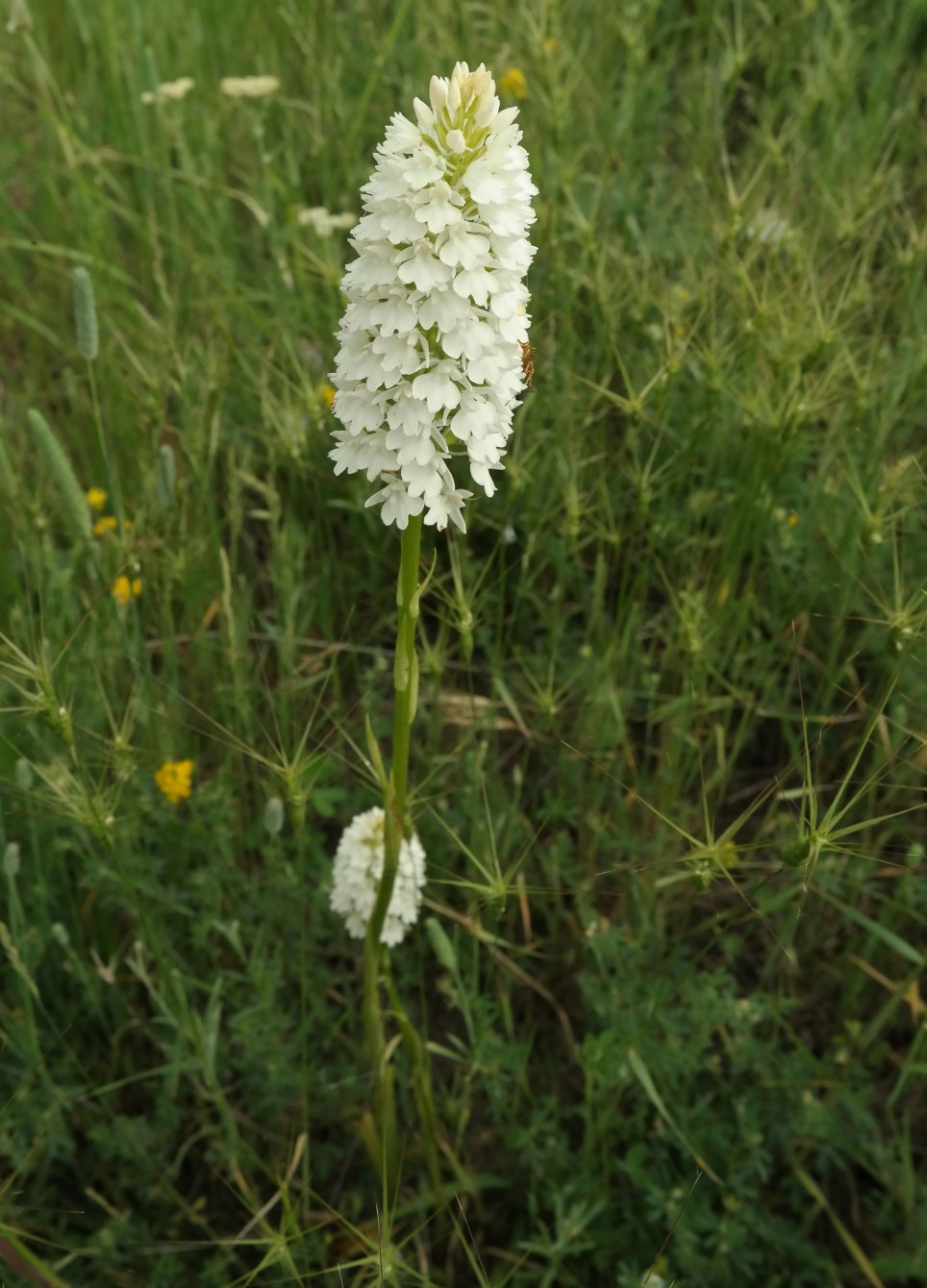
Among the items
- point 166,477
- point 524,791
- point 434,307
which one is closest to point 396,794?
point 434,307

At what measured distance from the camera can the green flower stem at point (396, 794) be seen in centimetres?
137

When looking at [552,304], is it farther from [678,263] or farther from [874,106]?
[874,106]

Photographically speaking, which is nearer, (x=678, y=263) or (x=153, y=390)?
(x=153, y=390)

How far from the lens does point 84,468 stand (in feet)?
8.96

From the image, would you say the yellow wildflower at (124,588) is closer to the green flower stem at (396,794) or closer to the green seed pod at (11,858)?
the green seed pod at (11,858)

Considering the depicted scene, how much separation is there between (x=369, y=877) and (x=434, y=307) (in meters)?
0.89

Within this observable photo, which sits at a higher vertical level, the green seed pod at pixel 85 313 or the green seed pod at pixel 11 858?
the green seed pod at pixel 85 313

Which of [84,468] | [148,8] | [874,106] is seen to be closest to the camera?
[84,468]

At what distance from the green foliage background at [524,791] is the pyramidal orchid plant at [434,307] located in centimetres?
28

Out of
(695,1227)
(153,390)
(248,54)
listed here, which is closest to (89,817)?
(153,390)

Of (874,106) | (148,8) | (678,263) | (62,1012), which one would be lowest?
(62,1012)

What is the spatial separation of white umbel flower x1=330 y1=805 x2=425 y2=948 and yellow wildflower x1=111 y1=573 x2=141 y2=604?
652mm

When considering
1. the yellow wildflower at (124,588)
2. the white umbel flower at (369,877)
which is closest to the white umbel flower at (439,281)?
the white umbel flower at (369,877)

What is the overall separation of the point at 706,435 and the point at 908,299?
63cm
